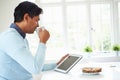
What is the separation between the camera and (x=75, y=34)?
4.77m

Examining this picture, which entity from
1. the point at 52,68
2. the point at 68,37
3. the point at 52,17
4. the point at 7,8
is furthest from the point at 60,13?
the point at 52,68

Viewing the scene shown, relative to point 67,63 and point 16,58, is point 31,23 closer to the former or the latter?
point 16,58

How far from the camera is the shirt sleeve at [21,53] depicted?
4.45 feet

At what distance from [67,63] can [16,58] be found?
99 cm

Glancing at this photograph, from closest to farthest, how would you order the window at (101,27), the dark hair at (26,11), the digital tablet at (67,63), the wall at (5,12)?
1. the dark hair at (26,11)
2. the digital tablet at (67,63)
3. the wall at (5,12)
4. the window at (101,27)

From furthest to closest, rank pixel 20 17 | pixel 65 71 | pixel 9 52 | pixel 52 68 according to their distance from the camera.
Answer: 1. pixel 52 68
2. pixel 65 71
3. pixel 20 17
4. pixel 9 52

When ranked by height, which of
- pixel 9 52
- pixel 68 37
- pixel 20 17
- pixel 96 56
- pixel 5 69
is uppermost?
pixel 20 17

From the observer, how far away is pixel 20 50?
1.36 meters

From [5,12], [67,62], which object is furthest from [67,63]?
[5,12]

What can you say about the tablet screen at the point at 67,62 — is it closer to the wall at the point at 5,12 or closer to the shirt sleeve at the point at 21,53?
the shirt sleeve at the point at 21,53

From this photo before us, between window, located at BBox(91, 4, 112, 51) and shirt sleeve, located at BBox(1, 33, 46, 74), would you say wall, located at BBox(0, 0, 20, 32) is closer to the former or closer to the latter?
window, located at BBox(91, 4, 112, 51)

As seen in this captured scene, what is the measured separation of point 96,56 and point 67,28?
31.2 inches

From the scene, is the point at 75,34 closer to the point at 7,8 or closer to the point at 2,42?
the point at 7,8

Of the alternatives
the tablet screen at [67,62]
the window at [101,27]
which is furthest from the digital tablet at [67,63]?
the window at [101,27]
